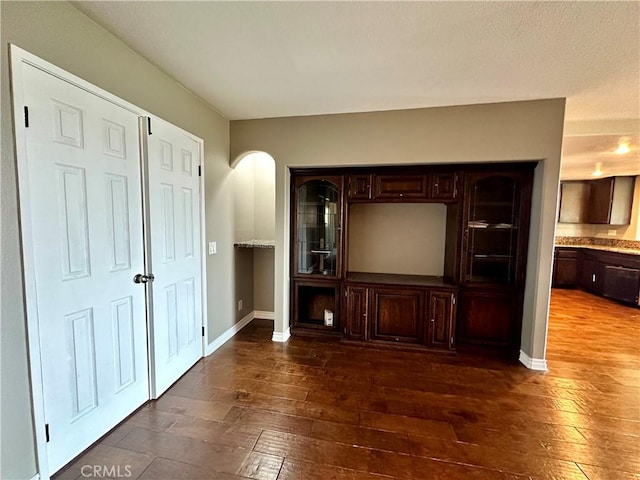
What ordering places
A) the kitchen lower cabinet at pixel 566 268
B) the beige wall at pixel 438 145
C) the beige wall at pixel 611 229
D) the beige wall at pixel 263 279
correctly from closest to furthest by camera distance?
the beige wall at pixel 438 145 → the beige wall at pixel 263 279 → the beige wall at pixel 611 229 → the kitchen lower cabinet at pixel 566 268

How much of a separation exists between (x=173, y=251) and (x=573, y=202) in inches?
325

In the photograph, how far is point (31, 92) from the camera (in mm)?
1396

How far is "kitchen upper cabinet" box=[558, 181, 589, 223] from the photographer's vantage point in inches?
256

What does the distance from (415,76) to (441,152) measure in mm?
880

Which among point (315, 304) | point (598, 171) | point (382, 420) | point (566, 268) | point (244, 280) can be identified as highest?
point (598, 171)

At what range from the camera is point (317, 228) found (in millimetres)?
3496

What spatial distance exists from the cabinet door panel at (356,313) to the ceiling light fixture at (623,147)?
380 centimetres

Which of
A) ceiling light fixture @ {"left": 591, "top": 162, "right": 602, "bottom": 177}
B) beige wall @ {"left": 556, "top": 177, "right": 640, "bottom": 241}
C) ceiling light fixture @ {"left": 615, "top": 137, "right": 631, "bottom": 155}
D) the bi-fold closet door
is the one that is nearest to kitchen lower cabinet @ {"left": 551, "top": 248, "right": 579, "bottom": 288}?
beige wall @ {"left": 556, "top": 177, "right": 640, "bottom": 241}

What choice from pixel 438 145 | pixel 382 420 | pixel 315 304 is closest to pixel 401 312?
pixel 315 304

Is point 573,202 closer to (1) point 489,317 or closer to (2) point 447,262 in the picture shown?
(2) point 447,262

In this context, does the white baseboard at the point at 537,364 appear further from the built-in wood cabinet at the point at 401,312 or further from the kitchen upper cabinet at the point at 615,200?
the kitchen upper cabinet at the point at 615,200

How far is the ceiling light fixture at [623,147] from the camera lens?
359cm

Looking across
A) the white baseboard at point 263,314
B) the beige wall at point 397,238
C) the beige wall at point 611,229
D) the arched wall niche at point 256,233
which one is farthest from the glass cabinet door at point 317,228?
the beige wall at point 611,229

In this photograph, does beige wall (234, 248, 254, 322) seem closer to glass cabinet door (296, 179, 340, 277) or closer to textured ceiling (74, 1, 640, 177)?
glass cabinet door (296, 179, 340, 277)
